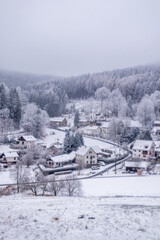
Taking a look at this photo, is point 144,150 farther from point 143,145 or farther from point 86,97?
point 86,97

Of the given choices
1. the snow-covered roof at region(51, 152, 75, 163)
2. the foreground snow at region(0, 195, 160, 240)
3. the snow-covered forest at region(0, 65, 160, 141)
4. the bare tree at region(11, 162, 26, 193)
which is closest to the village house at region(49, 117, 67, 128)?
the snow-covered forest at region(0, 65, 160, 141)

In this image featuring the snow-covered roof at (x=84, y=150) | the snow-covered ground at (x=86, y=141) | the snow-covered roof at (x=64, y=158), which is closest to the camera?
the snow-covered roof at (x=64, y=158)

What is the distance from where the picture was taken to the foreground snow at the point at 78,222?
25.8 ft

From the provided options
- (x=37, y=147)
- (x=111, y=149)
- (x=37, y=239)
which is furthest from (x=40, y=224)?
(x=111, y=149)

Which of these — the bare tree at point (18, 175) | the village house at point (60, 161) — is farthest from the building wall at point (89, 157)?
the bare tree at point (18, 175)

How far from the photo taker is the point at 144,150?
39000 millimetres

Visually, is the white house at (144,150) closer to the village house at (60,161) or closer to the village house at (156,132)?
the village house at (156,132)

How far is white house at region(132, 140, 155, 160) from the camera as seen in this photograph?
3909cm

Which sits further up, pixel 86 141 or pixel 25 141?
pixel 25 141

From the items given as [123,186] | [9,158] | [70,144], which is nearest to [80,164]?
[70,144]

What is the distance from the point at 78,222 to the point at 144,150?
106 feet

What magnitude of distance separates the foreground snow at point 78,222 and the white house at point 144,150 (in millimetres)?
29418

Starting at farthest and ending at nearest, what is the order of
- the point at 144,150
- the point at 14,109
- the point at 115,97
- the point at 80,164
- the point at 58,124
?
the point at 115,97 < the point at 58,124 < the point at 14,109 < the point at 144,150 < the point at 80,164

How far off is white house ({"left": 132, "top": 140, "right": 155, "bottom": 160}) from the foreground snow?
29.4m
